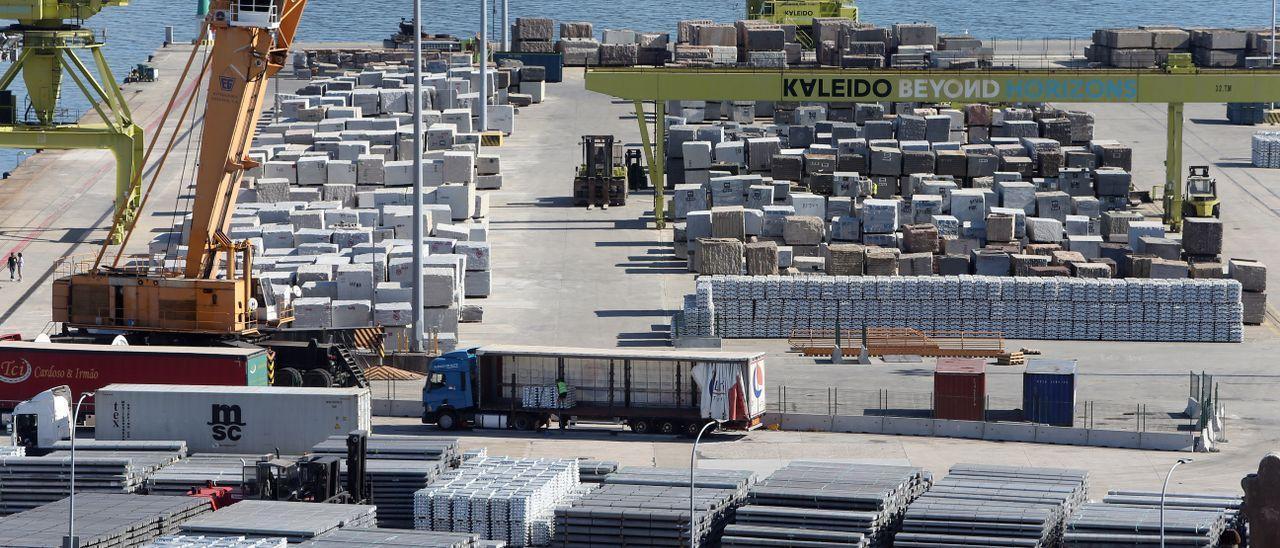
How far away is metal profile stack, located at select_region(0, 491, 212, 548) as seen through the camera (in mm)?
33688

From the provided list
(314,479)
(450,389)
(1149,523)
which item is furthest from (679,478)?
(450,389)

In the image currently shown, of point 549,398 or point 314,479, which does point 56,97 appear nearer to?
point 549,398

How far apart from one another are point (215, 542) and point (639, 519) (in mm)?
7398

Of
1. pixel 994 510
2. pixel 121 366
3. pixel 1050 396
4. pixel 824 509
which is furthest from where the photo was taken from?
pixel 1050 396

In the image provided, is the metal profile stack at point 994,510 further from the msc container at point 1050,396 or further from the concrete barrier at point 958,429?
the msc container at point 1050,396

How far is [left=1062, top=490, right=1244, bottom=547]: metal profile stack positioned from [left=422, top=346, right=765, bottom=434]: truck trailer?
10.7 metres

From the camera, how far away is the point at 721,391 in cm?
4509

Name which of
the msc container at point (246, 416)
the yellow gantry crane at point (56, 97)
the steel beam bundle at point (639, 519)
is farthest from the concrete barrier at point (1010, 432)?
the yellow gantry crane at point (56, 97)

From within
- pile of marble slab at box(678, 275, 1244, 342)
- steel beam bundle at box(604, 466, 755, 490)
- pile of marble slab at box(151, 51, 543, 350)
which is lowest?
steel beam bundle at box(604, 466, 755, 490)

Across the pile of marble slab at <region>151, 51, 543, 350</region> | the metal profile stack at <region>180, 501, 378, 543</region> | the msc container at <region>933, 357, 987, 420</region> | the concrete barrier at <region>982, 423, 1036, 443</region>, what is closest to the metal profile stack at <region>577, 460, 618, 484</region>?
the metal profile stack at <region>180, 501, 378, 543</region>

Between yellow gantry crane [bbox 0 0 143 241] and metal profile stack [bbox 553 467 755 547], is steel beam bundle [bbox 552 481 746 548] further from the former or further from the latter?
yellow gantry crane [bbox 0 0 143 241]

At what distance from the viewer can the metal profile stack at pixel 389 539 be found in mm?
33406

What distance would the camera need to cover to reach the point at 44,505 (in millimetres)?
37406

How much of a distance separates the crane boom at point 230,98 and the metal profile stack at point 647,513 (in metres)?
15.2
